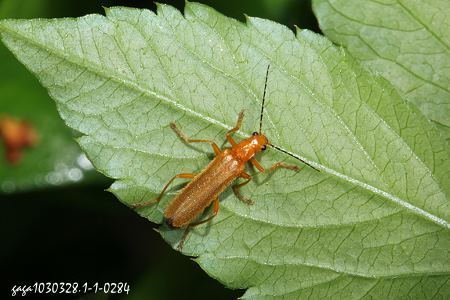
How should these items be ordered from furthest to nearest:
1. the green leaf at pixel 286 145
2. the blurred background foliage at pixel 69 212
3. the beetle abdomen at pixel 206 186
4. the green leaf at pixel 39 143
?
the green leaf at pixel 39 143
the blurred background foliage at pixel 69 212
the beetle abdomen at pixel 206 186
the green leaf at pixel 286 145

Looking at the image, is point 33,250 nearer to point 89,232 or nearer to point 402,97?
point 89,232

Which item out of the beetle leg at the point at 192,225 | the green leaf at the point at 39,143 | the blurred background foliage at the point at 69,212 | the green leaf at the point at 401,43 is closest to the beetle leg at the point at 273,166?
the beetle leg at the point at 192,225

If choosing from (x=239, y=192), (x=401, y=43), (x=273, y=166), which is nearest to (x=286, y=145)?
(x=273, y=166)

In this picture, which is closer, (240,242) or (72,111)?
(72,111)

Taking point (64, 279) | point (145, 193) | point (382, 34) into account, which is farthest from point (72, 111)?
point (64, 279)

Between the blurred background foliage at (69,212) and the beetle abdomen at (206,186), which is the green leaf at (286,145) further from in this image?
the blurred background foliage at (69,212)
